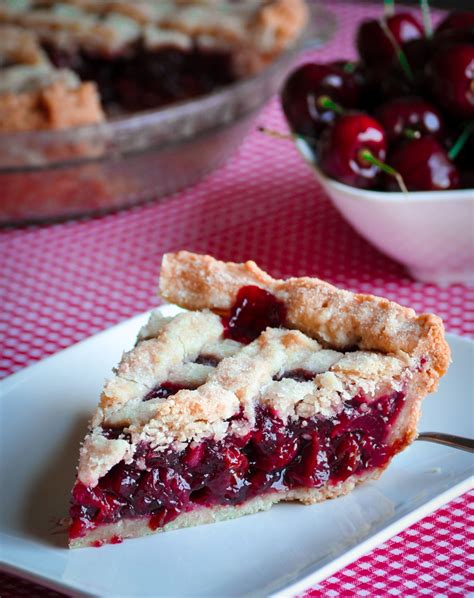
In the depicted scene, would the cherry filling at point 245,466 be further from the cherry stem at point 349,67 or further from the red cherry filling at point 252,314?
the cherry stem at point 349,67

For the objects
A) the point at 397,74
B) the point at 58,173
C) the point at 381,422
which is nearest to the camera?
the point at 381,422

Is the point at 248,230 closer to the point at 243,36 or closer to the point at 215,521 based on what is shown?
the point at 243,36

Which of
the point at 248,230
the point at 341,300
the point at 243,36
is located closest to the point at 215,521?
the point at 341,300

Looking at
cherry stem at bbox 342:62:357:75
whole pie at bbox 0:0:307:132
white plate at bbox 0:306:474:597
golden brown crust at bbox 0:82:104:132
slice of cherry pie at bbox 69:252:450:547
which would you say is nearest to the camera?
white plate at bbox 0:306:474:597

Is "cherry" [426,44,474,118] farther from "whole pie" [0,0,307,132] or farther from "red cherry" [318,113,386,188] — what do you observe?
"whole pie" [0,0,307,132]

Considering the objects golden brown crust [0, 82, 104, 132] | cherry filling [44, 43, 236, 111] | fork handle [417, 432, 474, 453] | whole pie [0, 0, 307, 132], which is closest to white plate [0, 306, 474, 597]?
fork handle [417, 432, 474, 453]

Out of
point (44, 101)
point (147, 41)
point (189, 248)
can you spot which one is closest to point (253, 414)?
point (189, 248)

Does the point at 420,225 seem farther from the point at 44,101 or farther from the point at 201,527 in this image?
the point at 44,101
